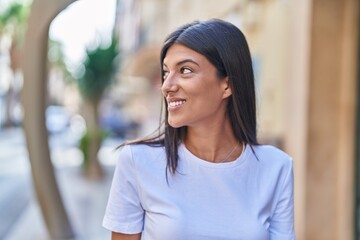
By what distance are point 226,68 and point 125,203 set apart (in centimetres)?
53

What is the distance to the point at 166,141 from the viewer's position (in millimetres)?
1828

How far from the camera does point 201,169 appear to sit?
1759 millimetres

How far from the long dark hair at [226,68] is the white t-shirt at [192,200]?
2.3 inches

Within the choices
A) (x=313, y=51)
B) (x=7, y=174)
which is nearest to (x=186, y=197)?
(x=313, y=51)

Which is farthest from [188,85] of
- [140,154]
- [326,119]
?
[326,119]

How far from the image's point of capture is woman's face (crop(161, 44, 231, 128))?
1737 mm

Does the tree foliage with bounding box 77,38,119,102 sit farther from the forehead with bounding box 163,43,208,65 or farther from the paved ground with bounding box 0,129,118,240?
the forehead with bounding box 163,43,208,65

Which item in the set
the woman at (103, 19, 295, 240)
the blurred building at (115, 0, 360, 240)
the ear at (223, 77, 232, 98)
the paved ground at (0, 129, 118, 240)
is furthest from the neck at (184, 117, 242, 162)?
the blurred building at (115, 0, 360, 240)

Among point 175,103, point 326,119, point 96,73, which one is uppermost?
point 175,103

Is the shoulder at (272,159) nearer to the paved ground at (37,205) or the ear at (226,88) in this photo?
the ear at (226,88)

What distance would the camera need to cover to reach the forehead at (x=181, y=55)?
173 cm

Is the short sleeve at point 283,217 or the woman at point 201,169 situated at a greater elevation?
the woman at point 201,169

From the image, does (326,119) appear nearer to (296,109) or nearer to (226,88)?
(296,109)

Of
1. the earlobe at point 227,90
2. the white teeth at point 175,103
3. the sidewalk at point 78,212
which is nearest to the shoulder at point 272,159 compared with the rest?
the earlobe at point 227,90
